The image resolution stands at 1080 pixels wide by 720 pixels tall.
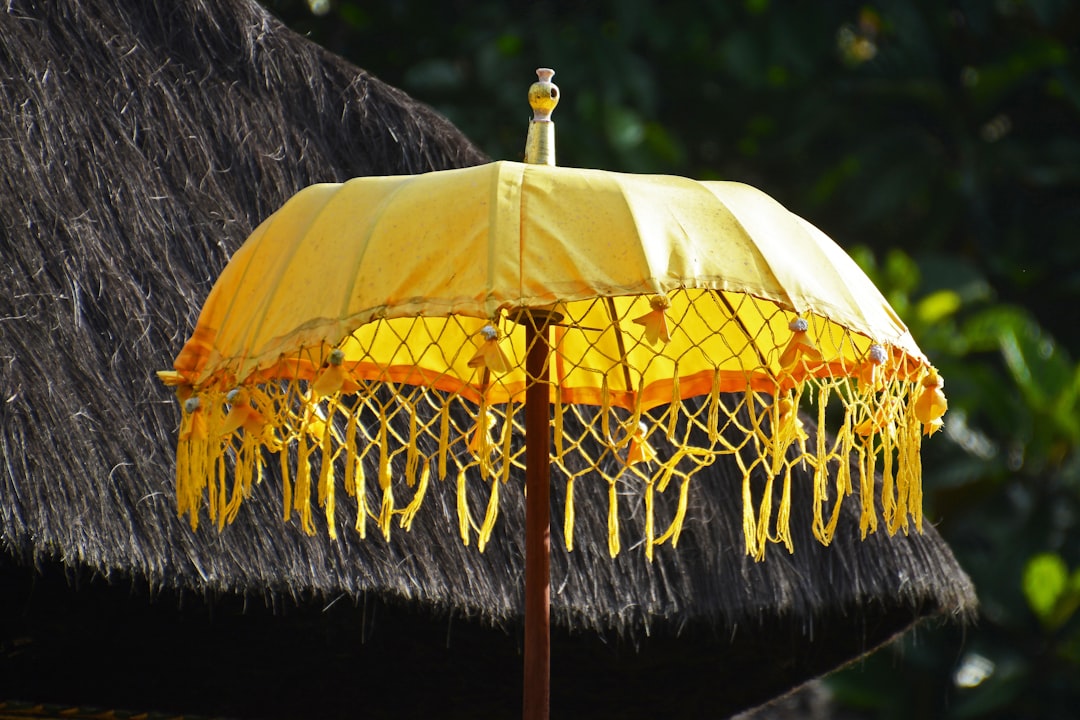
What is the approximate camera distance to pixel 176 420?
129 inches

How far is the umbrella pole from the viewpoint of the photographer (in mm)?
2654

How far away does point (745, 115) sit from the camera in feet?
40.1

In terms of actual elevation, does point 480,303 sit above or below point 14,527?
above

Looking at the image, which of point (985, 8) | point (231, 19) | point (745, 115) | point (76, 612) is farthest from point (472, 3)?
point (76, 612)

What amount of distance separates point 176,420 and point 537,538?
3.16 feet

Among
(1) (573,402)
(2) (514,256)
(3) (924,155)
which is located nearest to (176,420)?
(1) (573,402)

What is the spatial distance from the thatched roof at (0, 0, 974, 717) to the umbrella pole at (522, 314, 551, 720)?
68 centimetres

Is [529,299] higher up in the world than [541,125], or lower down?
lower down

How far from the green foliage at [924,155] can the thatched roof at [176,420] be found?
20.0 ft

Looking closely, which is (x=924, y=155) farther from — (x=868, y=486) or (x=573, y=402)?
(x=868, y=486)

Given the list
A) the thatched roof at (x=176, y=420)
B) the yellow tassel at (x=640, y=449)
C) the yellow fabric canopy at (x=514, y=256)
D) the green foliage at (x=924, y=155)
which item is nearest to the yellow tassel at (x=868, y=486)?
the yellow fabric canopy at (x=514, y=256)

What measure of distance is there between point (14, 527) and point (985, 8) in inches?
406

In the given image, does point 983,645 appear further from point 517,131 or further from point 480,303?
point 480,303

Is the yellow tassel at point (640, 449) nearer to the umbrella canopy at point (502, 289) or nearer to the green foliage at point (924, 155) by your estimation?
the umbrella canopy at point (502, 289)
